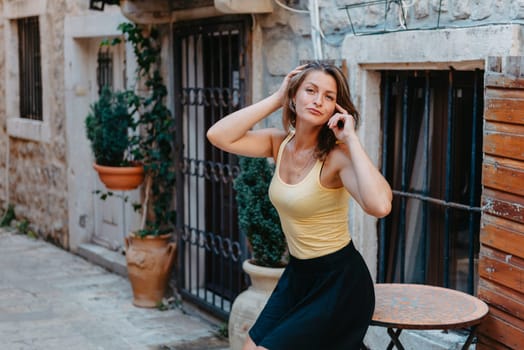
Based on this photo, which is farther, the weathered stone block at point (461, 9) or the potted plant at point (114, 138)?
the potted plant at point (114, 138)

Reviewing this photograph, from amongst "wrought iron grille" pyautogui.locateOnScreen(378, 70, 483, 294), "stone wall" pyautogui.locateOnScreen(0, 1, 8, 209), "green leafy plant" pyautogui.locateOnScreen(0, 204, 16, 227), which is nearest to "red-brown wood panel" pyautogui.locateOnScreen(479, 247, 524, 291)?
"wrought iron grille" pyautogui.locateOnScreen(378, 70, 483, 294)

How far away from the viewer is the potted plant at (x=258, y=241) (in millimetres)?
5375

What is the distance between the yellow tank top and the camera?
3.44 metres

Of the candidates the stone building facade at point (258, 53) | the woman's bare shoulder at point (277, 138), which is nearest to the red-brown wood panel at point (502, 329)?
the stone building facade at point (258, 53)

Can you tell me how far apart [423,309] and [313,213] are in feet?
2.04

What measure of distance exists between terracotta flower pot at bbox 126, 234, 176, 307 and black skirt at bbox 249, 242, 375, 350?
3.56 m

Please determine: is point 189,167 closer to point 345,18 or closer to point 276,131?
point 345,18

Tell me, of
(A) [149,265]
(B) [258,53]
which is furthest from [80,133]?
(B) [258,53]

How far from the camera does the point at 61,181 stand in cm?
955

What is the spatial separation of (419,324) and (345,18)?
216 centimetres

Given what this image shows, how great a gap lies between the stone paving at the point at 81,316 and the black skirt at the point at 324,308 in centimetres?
269

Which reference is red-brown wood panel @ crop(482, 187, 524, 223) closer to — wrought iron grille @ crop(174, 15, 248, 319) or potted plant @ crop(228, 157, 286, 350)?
potted plant @ crop(228, 157, 286, 350)

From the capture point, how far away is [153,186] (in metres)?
7.37

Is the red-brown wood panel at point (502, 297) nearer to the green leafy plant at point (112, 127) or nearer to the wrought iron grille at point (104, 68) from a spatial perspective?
the green leafy plant at point (112, 127)
